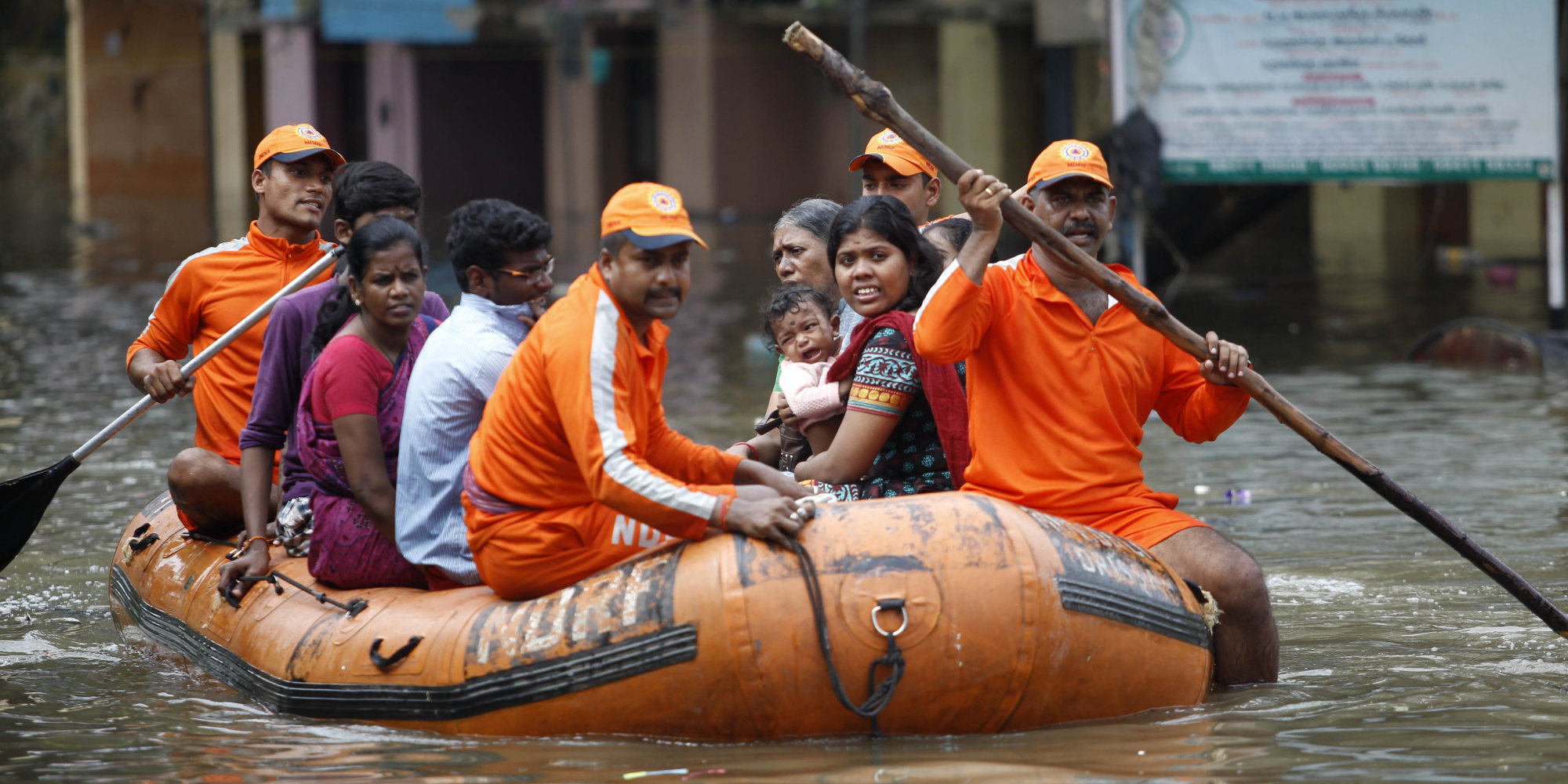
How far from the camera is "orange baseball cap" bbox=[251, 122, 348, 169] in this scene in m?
6.47

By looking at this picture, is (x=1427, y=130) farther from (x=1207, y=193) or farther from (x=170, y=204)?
(x=170, y=204)

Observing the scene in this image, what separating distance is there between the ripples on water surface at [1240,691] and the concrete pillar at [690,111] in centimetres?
1460

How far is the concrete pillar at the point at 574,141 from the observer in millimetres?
24703

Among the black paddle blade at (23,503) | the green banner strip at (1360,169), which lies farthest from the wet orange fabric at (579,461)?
the green banner strip at (1360,169)

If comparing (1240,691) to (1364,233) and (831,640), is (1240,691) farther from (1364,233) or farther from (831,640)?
(1364,233)

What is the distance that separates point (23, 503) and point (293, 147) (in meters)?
1.62

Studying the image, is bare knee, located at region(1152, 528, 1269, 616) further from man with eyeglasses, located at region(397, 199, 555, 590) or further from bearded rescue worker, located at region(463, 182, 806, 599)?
man with eyeglasses, located at region(397, 199, 555, 590)

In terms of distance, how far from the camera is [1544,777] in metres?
4.39

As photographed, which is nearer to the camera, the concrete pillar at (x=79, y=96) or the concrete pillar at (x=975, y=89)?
the concrete pillar at (x=975, y=89)

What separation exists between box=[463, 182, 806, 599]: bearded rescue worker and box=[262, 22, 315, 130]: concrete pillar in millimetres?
23175

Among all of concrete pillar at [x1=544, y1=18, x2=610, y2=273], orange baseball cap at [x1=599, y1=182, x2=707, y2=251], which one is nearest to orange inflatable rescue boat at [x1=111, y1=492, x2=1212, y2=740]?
orange baseball cap at [x1=599, y1=182, x2=707, y2=251]

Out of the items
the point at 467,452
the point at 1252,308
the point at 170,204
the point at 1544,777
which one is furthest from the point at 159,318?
the point at 170,204

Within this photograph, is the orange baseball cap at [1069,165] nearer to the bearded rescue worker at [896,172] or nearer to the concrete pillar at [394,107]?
the bearded rescue worker at [896,172]

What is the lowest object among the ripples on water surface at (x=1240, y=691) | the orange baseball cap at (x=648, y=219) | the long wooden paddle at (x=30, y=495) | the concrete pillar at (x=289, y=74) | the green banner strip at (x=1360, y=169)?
the ripples on water surface at (x=1240, y=691)
